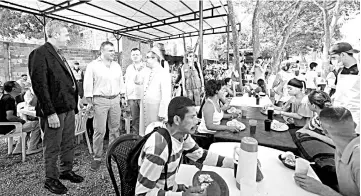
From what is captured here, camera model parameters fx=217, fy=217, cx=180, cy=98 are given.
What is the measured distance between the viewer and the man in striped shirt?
1.04 meters

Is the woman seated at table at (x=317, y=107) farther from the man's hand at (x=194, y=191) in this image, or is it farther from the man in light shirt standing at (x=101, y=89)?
the man in light shirt standing at (x=101, y=89)

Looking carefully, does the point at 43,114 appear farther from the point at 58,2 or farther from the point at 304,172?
the point at 58,2

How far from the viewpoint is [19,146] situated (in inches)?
135

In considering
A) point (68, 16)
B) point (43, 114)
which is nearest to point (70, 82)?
point (43, 114)

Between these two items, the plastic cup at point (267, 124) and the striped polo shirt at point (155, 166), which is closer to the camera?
the striped polo shirt at point (155, 166)

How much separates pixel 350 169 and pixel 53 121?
240 centimetres

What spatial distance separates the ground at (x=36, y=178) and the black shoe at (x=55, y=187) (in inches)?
2.9

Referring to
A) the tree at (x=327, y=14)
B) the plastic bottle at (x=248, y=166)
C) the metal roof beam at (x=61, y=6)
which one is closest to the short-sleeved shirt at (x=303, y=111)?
the plastic bottle at (x=248, y=166)

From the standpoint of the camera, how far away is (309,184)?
1210 mm

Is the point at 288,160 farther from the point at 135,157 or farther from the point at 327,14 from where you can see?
the point at 327,14

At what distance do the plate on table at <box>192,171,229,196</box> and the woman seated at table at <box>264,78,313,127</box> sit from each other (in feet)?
6.30

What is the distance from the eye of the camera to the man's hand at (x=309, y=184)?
1175 mm

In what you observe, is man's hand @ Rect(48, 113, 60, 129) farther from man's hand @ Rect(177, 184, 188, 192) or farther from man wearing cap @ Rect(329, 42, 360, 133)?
man wearing cap @ Rect(329, 42, 360, 133)

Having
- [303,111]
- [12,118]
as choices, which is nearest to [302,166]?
[303,111]
